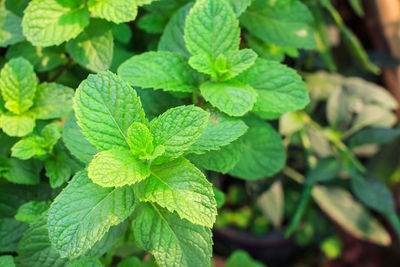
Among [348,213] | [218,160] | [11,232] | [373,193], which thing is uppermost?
[218,160]

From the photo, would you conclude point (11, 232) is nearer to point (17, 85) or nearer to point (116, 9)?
point (17, 85)

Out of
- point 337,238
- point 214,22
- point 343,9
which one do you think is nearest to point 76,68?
point 214,22

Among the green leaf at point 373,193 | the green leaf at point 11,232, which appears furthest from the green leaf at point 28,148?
the green leaf at point 373,193

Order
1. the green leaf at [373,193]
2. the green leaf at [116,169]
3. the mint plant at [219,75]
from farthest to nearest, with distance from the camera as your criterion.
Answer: the green leaf at [373,193]
the mint plant at [219,75]
the green leaf at [116,169]

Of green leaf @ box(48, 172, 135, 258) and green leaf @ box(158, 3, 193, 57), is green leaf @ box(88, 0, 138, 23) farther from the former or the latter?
green leaf @ box(48, 172, 135, 258)

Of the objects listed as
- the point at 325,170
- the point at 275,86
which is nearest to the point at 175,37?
the point at 275,86

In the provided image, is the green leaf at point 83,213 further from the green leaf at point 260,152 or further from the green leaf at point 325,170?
the green leaf at point 325,170

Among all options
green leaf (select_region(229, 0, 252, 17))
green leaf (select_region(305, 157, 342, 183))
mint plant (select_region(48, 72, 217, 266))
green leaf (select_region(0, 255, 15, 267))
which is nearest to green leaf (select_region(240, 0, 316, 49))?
green leaf (select_region(229, 0, 252, 17))
